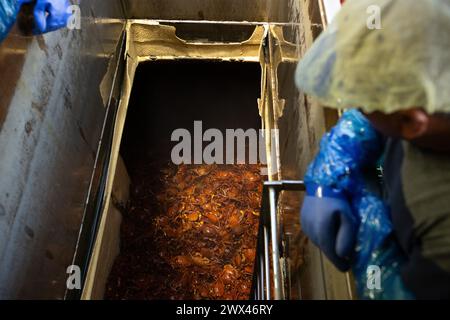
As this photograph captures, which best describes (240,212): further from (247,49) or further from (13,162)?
(13,162)

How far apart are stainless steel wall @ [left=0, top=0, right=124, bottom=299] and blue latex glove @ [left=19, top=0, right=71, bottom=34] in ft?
0.37

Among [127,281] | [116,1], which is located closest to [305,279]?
[127,281]

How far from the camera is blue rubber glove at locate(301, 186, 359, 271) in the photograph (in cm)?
111

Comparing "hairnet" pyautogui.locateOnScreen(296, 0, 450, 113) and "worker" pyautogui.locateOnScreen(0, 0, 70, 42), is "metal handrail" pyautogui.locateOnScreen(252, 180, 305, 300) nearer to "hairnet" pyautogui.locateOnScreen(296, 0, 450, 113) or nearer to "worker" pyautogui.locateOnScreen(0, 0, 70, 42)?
"hairnet" pyautogui.locateOnScreen(296, 0, 450, 113)

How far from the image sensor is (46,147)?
191cm

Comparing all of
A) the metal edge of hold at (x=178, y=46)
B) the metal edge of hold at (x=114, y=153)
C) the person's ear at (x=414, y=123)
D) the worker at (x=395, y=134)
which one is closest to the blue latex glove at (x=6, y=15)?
the worker at (x=395, y=134)

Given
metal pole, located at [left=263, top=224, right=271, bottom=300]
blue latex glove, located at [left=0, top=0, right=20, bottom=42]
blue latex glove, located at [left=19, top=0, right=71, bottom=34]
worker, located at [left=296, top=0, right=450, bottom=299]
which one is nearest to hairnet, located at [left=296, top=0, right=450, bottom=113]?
worker, located at [left=296, top=0, right=450, bottom=299]

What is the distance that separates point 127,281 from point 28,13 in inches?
84.2

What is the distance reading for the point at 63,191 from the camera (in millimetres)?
2113

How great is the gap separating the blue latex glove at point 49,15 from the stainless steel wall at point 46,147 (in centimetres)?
11

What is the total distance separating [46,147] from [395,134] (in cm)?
171

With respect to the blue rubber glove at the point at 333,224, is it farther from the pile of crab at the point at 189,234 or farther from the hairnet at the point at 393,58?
the pile of crab at the point at 189,234

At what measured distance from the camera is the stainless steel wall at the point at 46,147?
1600 mm

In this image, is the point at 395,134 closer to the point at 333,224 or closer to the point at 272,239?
the point at 333,224
